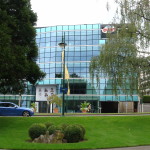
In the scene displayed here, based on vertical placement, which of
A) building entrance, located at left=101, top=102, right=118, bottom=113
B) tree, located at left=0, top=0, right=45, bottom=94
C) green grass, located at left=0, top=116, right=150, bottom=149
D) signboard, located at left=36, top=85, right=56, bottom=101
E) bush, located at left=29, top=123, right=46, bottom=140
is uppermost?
tree, located at left=0, top=0, right=45, bottom=94

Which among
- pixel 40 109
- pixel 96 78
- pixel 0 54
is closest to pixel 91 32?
pixel 40 109

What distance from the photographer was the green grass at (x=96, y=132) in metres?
11.8

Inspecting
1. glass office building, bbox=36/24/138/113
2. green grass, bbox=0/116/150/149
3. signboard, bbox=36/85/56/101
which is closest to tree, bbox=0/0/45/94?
green grass, bbox=0/116/150/149

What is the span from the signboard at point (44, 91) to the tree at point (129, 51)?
4546 cm

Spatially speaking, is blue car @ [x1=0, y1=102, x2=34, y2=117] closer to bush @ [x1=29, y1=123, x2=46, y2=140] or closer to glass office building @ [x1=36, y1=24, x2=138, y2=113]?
bush @ [x1=29, y1=123, x2=46, y2=140]

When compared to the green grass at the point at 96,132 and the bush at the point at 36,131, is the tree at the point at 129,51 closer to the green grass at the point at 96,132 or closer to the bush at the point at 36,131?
the green grass at the point at 96,132

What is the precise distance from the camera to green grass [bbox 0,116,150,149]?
11766 millimetres

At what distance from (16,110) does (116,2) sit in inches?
551

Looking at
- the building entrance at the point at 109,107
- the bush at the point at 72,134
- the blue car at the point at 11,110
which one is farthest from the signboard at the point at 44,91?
the bush at the point at 72,134

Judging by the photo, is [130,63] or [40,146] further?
[130,63]

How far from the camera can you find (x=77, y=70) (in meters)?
61.6

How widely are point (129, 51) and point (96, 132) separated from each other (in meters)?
5.83

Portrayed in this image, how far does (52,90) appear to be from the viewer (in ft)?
209

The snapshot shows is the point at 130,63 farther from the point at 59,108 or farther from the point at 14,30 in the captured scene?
the point at 59,108
